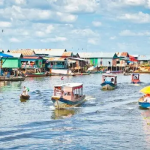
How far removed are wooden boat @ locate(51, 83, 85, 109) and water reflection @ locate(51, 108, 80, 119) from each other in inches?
24.6

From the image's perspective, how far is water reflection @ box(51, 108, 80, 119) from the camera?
31.8 meters

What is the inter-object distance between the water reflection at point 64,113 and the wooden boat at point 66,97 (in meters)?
0.62

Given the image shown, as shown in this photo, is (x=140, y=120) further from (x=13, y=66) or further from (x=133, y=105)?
(x=13, y=66)

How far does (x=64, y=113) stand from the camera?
33188 mm

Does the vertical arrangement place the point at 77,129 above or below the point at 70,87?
below

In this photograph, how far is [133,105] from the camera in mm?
39156

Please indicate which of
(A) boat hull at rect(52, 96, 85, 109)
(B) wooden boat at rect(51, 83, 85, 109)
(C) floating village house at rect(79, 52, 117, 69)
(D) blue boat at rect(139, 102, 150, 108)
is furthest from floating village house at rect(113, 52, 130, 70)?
(A) boat hull at rect(52, 96, 85, 109)

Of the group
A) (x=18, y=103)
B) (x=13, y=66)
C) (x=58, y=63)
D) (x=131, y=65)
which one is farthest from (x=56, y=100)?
(x=131, y=65)

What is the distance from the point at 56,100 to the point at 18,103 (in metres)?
6.78

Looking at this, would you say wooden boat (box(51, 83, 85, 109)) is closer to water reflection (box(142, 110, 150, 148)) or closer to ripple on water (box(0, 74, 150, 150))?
ripple on water (box(0, 74, 150, 150))

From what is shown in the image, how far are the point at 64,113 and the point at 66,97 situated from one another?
403 cm

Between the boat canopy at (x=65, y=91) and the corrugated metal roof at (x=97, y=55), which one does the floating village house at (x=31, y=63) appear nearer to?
the corrugated metal roof at (x=97, y=55)

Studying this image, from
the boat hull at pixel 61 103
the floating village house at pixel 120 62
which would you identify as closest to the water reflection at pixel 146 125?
the boat hull at pixel 61 103

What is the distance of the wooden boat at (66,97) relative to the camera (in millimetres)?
34688
